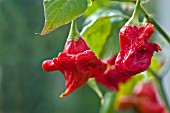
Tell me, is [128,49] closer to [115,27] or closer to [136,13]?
[136,13]

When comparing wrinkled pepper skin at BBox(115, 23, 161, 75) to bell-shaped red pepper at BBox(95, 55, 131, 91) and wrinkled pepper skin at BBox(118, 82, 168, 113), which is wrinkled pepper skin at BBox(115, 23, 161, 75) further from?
wrinkled pepper skin at BBox(118, 82, 168, 113)

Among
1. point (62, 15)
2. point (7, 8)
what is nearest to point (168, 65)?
point (62, 15)

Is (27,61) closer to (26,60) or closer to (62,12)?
(26,60)

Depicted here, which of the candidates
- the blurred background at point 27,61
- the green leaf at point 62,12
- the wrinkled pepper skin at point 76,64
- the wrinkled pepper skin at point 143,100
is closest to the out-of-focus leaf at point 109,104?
the wrinkled pepper skin at point 143,100

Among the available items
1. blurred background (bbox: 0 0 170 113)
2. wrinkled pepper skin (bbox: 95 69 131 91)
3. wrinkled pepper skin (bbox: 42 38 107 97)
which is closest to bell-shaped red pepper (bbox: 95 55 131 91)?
wrinkled pepper skin (bbox: 95 69 131 91)

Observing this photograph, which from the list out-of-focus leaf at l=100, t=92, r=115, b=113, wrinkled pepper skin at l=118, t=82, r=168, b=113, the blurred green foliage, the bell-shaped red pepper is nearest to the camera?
the bell-shaped red pepper

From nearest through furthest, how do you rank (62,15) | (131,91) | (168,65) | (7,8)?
(62,15)
(168,65)
(131,91)
(7,8)

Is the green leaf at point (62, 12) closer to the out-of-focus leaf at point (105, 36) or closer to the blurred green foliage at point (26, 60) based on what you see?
the out-of-focus leaf at point (105, 36)
